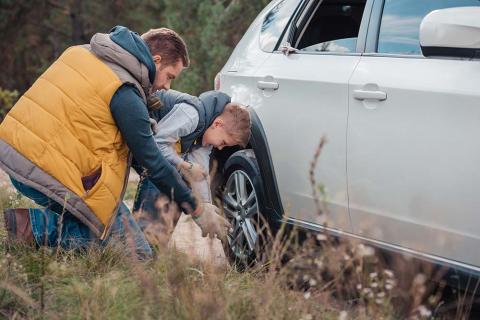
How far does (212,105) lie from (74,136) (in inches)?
37.4

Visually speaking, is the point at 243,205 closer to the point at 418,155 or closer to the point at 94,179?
the point at 94,179

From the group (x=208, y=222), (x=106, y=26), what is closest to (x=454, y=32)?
(x=208, y=222)

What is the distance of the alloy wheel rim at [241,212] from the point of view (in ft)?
16.8

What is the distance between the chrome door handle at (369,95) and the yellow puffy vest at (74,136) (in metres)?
1.14

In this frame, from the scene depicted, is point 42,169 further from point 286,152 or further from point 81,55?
point 286,152

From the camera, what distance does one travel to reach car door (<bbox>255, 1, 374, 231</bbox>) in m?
4.41

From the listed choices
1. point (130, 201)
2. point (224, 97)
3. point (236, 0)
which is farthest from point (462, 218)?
point (236, 0)

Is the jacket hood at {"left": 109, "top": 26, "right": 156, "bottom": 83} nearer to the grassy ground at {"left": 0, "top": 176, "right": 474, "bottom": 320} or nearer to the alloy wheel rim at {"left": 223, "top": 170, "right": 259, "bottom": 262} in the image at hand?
the grassy ground at {"left": 0, "top": 176, "right": 474, "bottom": 320}

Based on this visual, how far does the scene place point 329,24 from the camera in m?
5.22

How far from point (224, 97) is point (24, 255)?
4.87 feet

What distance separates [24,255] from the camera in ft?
13.5

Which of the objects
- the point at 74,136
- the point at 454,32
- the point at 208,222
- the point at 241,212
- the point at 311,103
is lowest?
the point at 241,212

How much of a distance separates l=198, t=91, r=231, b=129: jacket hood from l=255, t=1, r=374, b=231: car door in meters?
0.29

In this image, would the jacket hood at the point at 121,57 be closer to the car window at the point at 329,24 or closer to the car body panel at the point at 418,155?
the car body panel at the point at 418,155
